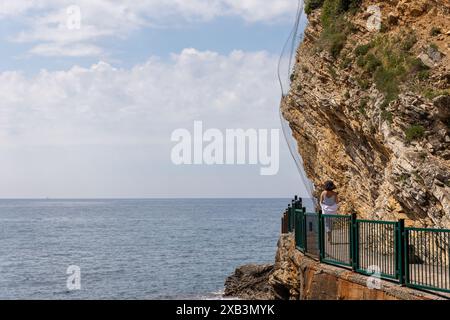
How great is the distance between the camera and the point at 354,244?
1302 cm

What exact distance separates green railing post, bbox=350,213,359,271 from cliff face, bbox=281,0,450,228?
3.35 metres

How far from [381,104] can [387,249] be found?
769 cm

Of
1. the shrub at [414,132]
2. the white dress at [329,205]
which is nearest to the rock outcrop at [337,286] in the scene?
the white dress at [329,205]

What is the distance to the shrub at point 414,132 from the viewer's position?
16875 millimetres

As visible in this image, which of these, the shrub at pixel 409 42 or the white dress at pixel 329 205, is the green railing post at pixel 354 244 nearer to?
the white dress at pixel 329 205

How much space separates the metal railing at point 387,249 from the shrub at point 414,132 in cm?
355

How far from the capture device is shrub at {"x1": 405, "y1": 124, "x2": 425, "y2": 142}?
1688 cm

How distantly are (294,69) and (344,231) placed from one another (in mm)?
14167

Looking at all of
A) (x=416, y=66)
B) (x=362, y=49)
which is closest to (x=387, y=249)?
(x=416, y=66)

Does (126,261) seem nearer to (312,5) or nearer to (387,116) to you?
(312,5)

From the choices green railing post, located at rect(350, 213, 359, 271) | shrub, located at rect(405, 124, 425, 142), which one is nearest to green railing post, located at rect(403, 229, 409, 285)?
green railing post, located at rect(350, 213, 359, 271)
